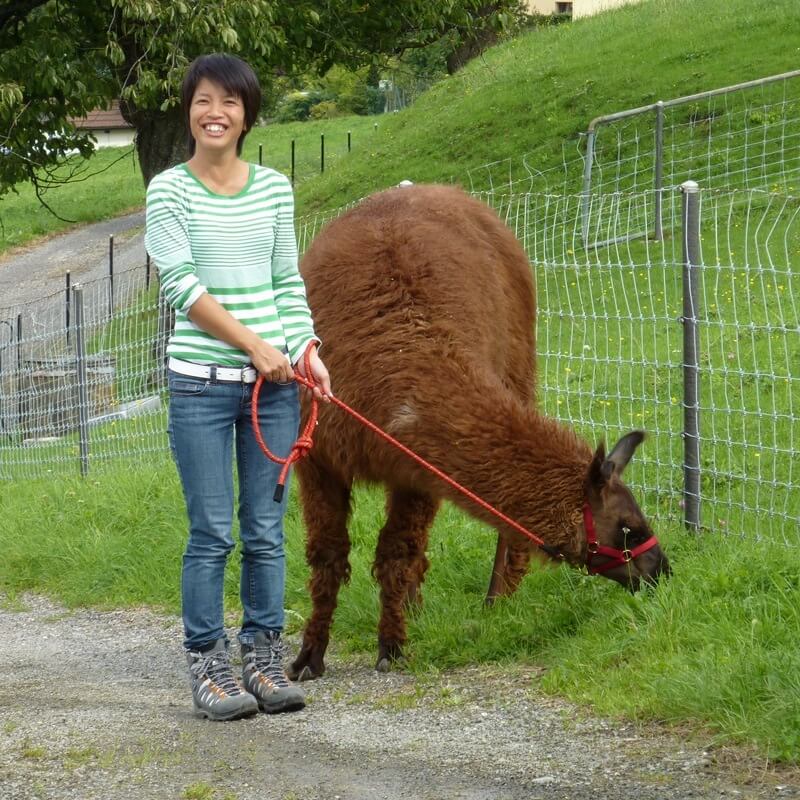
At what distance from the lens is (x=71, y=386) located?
10.4 m

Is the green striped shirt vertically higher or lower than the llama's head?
higher

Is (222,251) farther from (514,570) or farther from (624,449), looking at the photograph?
(514,570)

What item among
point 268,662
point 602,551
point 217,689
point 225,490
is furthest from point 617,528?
point 217,689

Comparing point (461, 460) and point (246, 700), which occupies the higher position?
point (461, 460)

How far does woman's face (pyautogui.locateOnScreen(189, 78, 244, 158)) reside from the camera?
4398 millimetres

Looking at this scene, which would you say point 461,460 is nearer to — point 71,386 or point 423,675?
point 423,675

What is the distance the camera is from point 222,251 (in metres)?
4.46

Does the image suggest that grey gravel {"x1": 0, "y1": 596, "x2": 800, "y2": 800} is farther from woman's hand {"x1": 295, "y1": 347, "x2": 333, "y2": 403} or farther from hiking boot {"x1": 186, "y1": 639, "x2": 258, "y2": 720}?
woman's hand {"x1": 295, "y1": 347, "x2": 333, "y2": 403}

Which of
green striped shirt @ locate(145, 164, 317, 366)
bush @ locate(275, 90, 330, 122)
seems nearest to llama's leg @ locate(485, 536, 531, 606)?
green striped shirt @ locate(145, 164, 317, 366)

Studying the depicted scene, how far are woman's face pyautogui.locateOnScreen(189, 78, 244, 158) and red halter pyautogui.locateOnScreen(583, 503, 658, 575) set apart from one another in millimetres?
1898

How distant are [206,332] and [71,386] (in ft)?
20.5

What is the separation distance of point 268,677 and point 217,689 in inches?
9.0

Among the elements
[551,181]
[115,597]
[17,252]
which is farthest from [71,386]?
[17,252]

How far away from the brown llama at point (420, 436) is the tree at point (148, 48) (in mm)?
7355
